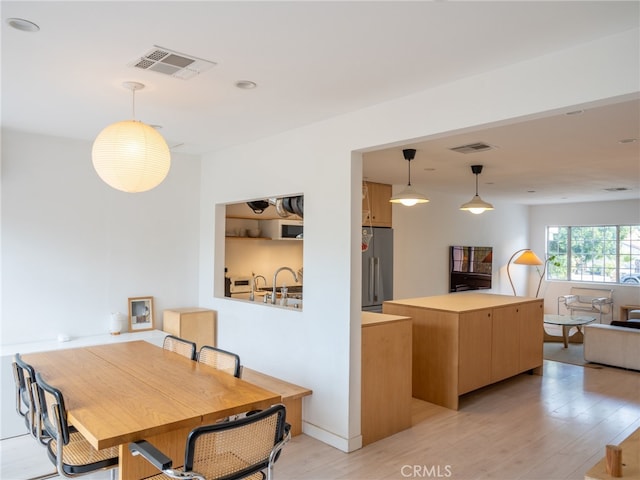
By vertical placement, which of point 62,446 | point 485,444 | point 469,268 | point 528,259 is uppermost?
point 528,259

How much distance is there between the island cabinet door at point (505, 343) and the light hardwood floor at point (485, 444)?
0.78 feet

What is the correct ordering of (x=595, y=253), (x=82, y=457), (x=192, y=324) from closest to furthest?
(x=82, y=457) < (x=192, y=324) < (x=595, y=253)

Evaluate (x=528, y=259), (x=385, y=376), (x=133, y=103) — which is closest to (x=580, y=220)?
(x=528, y=259)

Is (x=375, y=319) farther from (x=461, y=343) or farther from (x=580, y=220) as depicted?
(x=580, y=220)

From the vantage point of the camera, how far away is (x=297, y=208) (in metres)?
4.72

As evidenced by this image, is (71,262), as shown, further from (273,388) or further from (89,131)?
(273,388)

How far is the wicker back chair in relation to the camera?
2785 mm

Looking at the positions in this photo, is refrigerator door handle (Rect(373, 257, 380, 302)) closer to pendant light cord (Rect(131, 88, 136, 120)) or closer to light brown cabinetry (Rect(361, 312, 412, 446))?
light brown cabinetry (Rect(361, 312, 412, 446))

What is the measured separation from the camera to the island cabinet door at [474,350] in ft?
14.5

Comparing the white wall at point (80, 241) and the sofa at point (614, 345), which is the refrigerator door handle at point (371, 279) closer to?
the white wall at point (80, 241)

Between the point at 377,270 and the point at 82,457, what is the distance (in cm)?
478

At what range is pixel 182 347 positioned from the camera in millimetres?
3287

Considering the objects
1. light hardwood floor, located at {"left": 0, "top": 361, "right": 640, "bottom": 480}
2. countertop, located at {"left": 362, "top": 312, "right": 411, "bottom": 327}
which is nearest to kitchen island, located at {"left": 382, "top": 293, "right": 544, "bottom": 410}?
light hardwood floor, located at {"left": 0, "top": 361, "right": 640, "bottom": 480}

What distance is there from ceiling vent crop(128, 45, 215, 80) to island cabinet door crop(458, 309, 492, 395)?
3.17m
